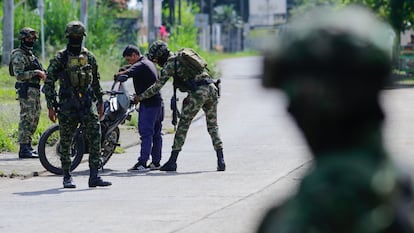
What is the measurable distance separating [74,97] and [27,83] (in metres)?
3.58

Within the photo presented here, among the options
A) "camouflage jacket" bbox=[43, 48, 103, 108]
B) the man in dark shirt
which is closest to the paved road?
the man in dark shirt

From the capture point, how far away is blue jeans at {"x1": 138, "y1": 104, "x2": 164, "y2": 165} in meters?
13.6

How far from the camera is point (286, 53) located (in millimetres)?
2193

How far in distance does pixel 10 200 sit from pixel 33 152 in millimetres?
3949

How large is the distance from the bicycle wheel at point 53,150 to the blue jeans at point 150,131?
2.92 feet

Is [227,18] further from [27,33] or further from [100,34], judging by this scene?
[27,33]

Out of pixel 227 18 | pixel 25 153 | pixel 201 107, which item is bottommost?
pixel 25 153

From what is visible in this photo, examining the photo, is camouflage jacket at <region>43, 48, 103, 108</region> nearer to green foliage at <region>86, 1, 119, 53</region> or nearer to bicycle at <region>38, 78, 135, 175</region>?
bicycle at <region>38, 78, 135, 175</region>

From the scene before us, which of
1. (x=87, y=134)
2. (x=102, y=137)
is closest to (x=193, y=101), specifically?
(x=102, y=137)

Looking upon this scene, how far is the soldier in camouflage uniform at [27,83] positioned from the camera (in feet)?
48.9

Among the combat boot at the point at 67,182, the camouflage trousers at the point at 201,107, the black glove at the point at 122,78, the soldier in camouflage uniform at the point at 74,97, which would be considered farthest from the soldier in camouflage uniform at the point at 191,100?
the combat boot at the point at 67,182

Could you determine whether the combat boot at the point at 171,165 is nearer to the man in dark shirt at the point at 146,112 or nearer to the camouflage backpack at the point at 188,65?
the man in dark shirt at the point at 146,112

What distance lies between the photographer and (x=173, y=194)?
11.2 metres

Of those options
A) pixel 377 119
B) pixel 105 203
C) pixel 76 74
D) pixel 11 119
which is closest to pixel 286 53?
pixel 377 119
